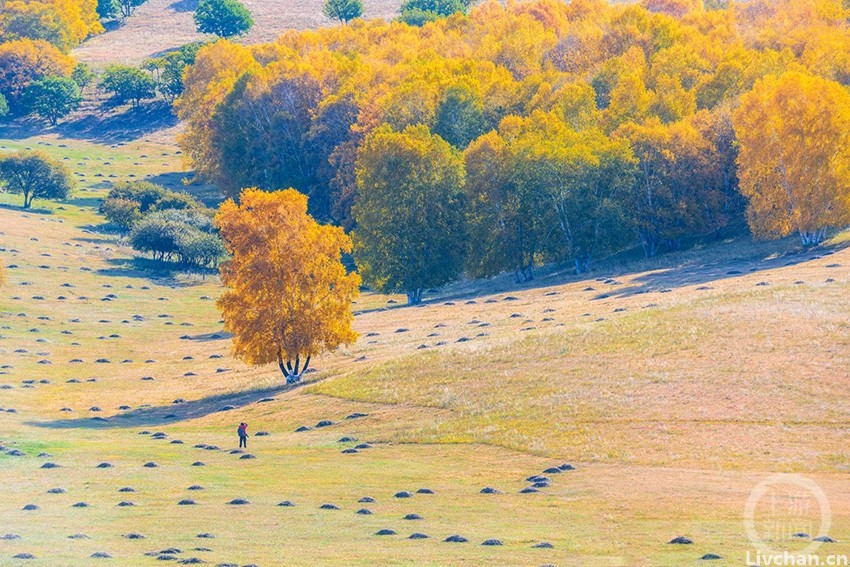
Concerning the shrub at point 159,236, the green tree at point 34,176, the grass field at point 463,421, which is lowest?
the grass field at point 463,421

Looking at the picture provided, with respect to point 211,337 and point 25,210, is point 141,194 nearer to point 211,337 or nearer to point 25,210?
point 25,210

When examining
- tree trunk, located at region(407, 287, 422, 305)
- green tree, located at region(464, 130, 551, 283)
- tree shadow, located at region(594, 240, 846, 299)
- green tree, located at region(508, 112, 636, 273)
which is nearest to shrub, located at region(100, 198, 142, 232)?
tree trunk, located at region(407, 287, 422, 305)

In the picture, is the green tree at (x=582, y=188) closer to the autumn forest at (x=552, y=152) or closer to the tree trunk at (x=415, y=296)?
the autumn forest at (x=552, y=152)

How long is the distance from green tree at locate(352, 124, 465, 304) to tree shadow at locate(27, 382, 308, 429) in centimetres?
3566

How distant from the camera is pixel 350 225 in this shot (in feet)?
522

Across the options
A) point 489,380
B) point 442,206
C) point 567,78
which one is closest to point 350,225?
point 442,206

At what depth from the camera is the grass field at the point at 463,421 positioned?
55281 millimetres

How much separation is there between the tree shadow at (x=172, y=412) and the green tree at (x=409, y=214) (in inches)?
1404

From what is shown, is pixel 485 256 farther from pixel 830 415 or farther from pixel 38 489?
pixel 38 489

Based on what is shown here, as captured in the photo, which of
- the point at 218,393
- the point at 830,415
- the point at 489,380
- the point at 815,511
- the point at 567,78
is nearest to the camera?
the point at 815,511

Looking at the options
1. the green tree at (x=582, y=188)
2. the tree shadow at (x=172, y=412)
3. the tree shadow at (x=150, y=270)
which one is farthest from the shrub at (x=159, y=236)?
the tree shadow at (x=172, y=412)

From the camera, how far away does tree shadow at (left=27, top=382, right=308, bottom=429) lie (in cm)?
8862

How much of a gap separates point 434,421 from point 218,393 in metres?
22.5

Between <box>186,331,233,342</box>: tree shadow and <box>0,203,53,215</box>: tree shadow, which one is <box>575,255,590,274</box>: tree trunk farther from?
<box>0,203,53,215</box>: tree shadow
